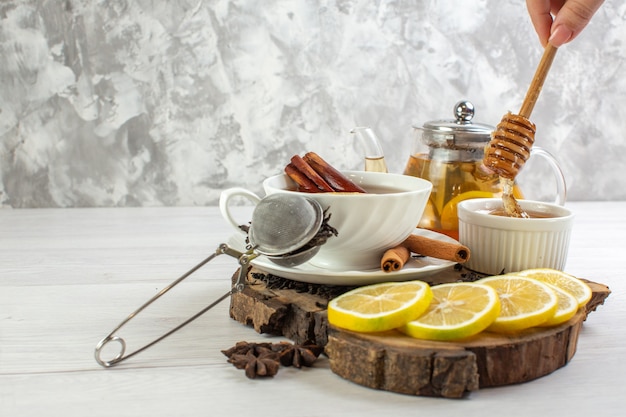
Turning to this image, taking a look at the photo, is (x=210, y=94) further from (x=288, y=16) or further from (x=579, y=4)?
(x=579, y=4)

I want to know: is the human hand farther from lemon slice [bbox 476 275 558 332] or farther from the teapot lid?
lemon slice [bbox 476 275 558 332]

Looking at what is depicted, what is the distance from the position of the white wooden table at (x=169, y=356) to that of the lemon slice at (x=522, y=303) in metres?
0.07

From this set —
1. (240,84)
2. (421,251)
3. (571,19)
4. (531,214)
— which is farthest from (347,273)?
(240,84)

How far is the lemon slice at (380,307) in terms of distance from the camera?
2.72ft

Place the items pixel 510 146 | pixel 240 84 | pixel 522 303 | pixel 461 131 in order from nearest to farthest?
pixel 522 303 → pixel 510 146 → pixel 461 131 → pixel 240 84

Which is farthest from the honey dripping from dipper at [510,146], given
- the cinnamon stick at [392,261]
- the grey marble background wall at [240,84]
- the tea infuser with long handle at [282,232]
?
the grey marble background wall at [240,84]

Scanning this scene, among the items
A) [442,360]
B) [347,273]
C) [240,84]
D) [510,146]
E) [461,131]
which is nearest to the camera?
[442,360]

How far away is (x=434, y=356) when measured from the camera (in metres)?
0.78

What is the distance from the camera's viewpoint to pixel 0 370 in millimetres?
850

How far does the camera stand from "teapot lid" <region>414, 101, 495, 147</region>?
4.32 feet

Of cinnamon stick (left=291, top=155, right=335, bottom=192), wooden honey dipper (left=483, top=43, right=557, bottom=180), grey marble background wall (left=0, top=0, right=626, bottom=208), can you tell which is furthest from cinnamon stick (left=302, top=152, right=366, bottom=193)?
grey marble background wall (left=0, top=0, right=626, bottom=208)

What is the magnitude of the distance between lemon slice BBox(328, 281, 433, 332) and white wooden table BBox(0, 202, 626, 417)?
0.22 ft

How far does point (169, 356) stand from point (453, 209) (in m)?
0.64

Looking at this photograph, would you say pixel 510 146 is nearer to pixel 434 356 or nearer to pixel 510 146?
pixel 510 146
